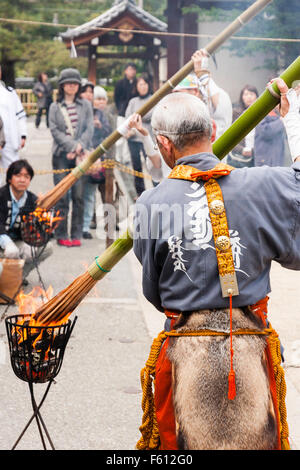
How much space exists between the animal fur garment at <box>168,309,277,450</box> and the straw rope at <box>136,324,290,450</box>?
0.02m

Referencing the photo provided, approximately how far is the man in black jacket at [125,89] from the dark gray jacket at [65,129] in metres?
2.67

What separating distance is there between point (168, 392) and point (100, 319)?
3.61 metres

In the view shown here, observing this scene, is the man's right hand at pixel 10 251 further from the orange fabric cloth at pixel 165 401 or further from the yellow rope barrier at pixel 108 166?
the orange fabric cloth at pixel 165 401

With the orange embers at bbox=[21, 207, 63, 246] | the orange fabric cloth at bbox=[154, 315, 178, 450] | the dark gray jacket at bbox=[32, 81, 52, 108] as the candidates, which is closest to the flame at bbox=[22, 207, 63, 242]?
the orange embers at bbox=[21, 207, 63, 246]

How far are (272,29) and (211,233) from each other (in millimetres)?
9383

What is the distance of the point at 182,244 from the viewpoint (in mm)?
2516

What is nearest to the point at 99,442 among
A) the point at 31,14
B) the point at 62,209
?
the point at 62,209

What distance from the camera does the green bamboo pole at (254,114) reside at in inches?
109

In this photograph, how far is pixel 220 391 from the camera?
250 centimetres

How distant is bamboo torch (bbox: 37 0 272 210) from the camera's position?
15.0 ft

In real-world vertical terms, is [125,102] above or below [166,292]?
below

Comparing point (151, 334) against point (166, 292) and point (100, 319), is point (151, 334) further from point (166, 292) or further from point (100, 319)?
point (166, 292)

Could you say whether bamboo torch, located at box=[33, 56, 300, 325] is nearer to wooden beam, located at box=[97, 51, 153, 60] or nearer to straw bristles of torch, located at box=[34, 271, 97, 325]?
straw bristles of torch, located at box=[34, 271, 97, 325]

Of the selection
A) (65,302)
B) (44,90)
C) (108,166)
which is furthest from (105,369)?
(44,90)
